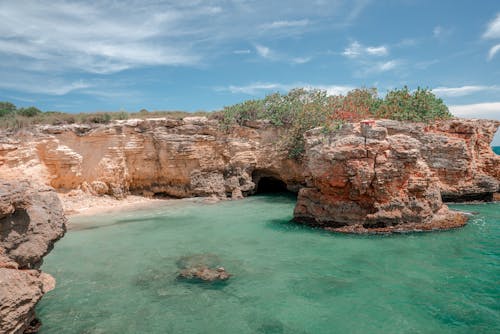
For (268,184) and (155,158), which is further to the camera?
(268,184)

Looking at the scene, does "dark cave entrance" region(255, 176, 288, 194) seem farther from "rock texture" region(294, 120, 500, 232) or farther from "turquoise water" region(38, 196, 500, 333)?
"turquoise water" region(38, 196, 500, 333)

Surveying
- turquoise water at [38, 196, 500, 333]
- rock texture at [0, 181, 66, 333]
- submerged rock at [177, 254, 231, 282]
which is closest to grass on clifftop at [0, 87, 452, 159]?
turquoise water at [38, 196, 500, 333]

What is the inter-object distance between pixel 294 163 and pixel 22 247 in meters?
18.0

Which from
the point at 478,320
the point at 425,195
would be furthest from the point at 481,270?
the point at 425,195

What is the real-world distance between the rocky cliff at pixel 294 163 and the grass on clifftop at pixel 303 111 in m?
0.98

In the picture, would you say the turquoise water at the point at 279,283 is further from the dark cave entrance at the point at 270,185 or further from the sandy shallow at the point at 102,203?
the dark cave entrance at the point at 270,185

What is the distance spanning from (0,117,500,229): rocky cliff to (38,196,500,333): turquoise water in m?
1.46

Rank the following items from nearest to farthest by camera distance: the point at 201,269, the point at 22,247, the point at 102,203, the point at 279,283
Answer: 1. the point at 22,247
2. the point at 279,283
3. the point at 201,269
4. the point at 102,203

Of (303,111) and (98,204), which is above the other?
(303,111)

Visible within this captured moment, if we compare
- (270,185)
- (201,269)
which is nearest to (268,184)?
(270,185)

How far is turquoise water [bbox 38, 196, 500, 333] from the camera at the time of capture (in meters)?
6.26

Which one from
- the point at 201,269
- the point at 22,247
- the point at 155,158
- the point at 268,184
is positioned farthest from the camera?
the point at 268,184

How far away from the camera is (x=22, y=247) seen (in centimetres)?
526

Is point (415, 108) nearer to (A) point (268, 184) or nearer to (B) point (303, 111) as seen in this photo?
(B) point (303, 111)
